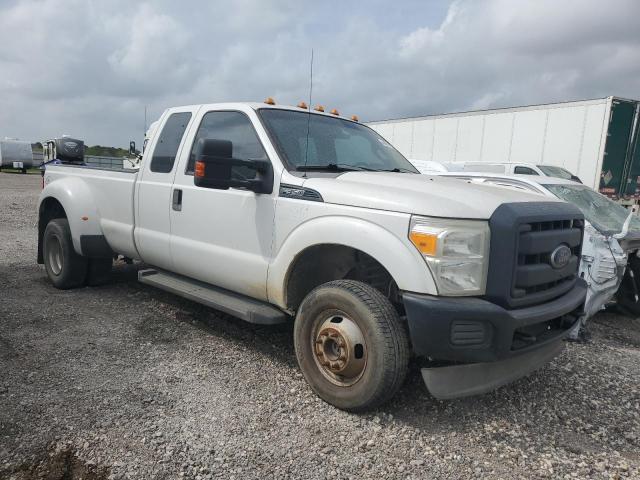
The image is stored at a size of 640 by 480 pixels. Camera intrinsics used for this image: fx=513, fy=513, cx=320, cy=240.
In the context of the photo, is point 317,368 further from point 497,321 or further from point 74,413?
point 74,413

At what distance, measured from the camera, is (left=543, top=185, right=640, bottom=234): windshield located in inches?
216

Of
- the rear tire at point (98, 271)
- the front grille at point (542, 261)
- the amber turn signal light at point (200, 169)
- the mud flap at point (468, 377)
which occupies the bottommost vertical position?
the rear tire at point (98, 271)

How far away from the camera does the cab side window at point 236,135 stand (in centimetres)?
388

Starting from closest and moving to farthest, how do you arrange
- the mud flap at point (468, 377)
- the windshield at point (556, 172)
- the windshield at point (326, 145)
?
1. the mud flap at point (468, 377)
2. the windshield at point (326, 145)
3. the windshield at point (556, 172)

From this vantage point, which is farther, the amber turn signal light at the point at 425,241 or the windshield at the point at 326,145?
the windshield at the point at 326,145

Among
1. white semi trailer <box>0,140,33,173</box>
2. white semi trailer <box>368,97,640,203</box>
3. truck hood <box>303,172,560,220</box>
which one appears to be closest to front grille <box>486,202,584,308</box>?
truck hood <box>303,172,560,220</box>

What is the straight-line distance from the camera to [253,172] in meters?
3.86

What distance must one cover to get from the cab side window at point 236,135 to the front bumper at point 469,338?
168 cm

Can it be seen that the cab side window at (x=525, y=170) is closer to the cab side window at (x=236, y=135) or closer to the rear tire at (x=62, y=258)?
the cab side window at (x=236, y=135)

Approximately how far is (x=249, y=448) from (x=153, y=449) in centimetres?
51

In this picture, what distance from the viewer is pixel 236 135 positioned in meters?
4.11

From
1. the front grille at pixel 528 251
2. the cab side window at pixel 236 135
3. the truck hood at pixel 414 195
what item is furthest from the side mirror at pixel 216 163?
the front grille at pixel 528 251

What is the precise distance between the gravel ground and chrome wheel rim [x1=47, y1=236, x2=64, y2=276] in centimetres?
114

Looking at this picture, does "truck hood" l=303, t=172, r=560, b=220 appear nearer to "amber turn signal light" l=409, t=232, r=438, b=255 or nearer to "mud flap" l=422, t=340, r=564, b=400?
"amber turn signal light" l=409, t=232, r=438, b=255
